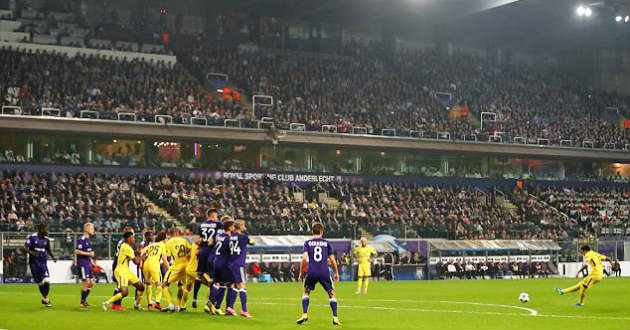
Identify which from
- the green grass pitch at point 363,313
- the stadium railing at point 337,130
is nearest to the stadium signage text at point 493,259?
the stadium railing at point 337,130

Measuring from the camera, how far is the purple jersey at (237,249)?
21.4 metres

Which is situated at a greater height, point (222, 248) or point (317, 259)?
point (222, 248)

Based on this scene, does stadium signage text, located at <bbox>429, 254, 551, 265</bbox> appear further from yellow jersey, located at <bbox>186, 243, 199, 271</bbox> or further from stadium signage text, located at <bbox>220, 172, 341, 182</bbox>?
yellow jersey, located at <bbox>186, 243, 199, 271</bbox>

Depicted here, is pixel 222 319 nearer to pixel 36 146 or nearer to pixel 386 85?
pixel 36 146

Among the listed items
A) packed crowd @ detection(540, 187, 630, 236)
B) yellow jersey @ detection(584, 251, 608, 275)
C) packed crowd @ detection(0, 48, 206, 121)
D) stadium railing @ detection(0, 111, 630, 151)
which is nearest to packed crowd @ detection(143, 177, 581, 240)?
packed crowd @ detection(540, 187, 630, 236)

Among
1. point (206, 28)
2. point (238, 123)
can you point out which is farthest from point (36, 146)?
point (206, 28)

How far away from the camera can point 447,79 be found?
Answer: 7719 cm

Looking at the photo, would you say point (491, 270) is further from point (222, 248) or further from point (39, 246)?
point (222, 248)

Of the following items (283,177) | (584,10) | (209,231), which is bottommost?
(209,231)

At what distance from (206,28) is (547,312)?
53.4 m

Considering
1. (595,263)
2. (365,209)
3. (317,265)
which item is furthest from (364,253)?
(365,209)

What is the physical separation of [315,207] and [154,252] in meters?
33.8

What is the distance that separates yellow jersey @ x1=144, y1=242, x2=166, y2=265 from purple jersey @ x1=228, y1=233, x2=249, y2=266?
8.78ft

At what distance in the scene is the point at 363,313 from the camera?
2391 cm
